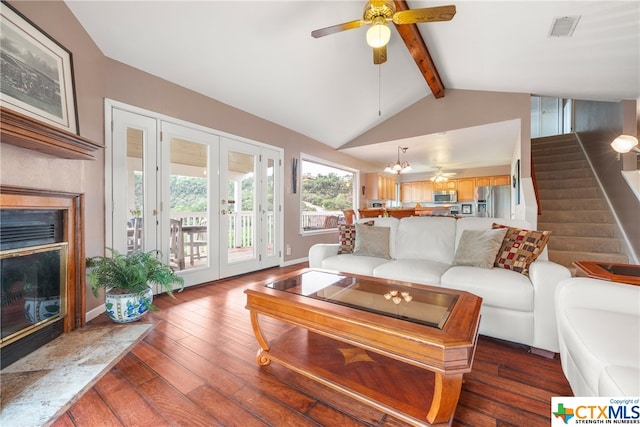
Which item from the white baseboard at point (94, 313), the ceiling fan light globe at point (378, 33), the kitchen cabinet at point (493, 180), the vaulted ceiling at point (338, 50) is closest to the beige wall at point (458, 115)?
the vaulted ceiling at point (338, 50)

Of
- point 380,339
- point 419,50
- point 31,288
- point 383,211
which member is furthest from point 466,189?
point 31,288

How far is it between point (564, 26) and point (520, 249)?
2172 mm

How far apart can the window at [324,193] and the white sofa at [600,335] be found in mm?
4158

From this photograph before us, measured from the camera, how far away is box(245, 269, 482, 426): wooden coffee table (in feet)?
3.56

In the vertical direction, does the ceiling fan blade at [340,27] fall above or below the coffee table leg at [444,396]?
above

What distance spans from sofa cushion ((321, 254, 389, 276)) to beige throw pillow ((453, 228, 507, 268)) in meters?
0.71

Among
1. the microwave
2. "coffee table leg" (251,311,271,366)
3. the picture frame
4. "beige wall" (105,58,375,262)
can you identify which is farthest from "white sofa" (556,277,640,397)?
the microwave

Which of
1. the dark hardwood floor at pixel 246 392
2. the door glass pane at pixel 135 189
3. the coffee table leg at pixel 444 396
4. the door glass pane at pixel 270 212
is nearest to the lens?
the coffee table leg at pixel 444 396

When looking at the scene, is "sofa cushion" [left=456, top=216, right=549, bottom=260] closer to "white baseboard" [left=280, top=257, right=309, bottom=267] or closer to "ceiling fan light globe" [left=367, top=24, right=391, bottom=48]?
"ceiling fan light globe" [left=367, top=24, right=391, bottom=48]

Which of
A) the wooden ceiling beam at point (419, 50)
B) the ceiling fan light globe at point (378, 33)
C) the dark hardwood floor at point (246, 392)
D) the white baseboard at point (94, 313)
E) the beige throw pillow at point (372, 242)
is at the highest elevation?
the wooden ceiling beam at point (419, 50)

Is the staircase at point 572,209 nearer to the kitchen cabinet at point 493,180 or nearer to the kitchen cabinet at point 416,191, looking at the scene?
the kitchen cabinet at point 493,180

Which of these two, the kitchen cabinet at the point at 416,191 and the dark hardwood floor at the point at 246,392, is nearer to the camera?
the dark hardwood floor at the point at 246,392

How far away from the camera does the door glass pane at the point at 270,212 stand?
14.5 feet

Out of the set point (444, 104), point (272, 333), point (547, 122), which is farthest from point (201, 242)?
point (547, 122)
